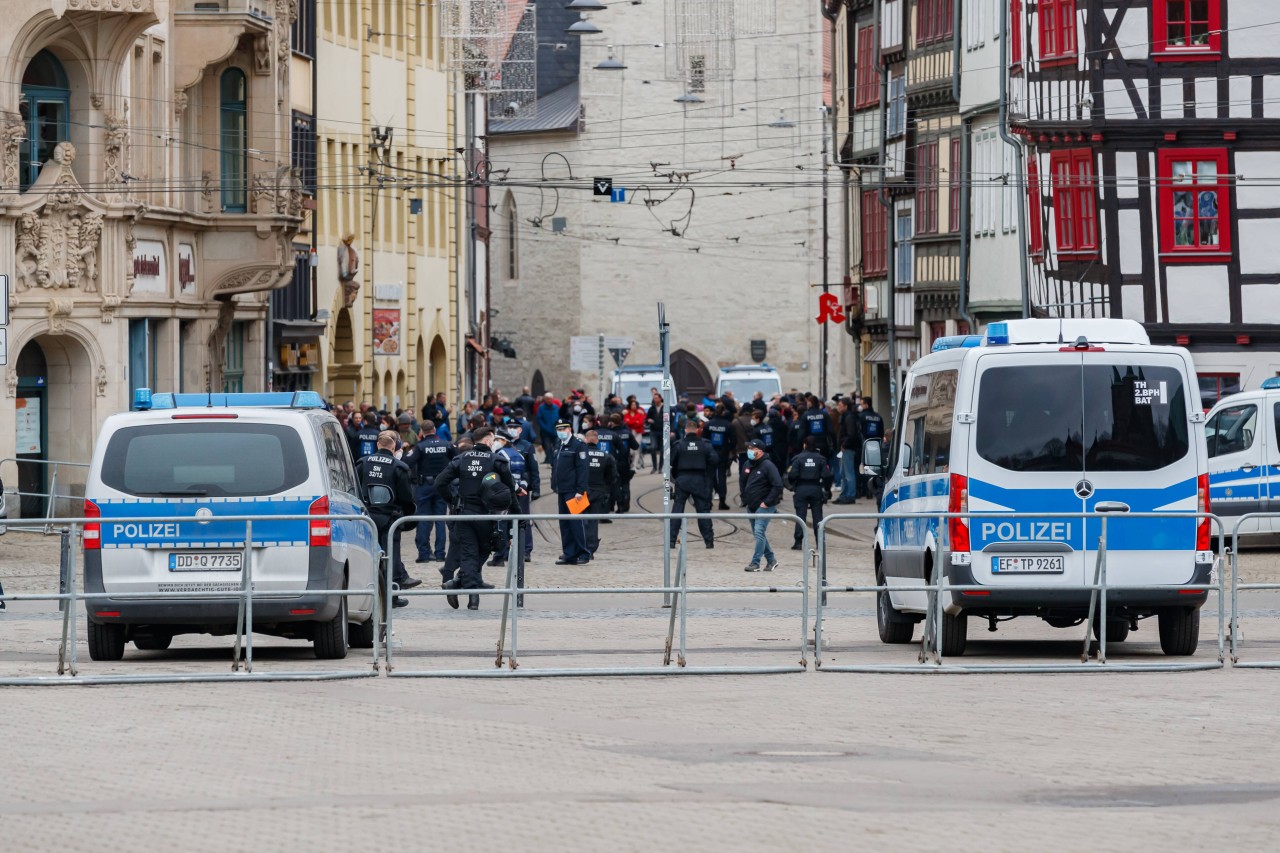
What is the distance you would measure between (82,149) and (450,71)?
27671 millimetres

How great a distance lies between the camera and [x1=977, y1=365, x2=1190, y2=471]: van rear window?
16.8 meters

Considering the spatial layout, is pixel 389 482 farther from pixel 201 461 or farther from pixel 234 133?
pixel 234 133

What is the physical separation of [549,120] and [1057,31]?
52.7 metres

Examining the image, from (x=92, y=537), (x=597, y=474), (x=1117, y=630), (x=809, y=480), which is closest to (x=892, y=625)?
(x=1117, y=630)

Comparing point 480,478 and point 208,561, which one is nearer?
point 208,561

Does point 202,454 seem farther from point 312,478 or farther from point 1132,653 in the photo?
point 1132,653

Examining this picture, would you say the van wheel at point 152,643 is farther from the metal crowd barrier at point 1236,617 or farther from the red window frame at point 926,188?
the red window frame at point 926,188

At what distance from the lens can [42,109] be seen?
3747cm

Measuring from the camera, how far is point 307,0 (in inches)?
2071

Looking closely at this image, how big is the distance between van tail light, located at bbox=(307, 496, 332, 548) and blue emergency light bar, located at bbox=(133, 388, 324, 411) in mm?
886

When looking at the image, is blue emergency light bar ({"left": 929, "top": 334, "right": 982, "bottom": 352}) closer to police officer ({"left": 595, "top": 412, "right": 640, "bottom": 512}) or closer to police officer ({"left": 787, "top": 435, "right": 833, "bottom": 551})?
police officer ({"left": 787, "top": 435, "right": 833, "bottom": 551})

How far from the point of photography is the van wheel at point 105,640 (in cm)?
1725

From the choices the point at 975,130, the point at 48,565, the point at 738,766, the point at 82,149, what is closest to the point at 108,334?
the point at 82,149

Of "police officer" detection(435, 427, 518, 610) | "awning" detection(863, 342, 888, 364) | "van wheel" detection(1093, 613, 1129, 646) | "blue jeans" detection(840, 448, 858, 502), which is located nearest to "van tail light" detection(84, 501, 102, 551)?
"police officer" detection(435, 427, 518, 610)
